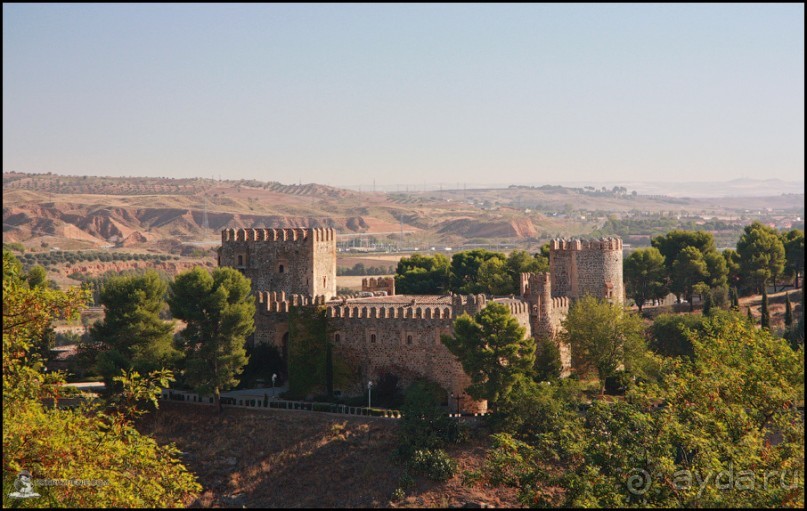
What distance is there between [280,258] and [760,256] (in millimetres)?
32531

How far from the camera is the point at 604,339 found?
1730 inches

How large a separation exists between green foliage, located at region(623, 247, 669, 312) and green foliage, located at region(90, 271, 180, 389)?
97.6ft

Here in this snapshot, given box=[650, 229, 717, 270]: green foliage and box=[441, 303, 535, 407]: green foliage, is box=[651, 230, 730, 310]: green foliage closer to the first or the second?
box=[650, 229, 717, 270]: green foliage

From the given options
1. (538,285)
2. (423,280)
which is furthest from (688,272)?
(538,285)

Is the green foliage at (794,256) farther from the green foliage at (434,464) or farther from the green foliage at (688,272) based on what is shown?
the green foliage at (434,464)

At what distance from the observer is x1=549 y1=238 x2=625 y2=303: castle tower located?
5059 centimetres

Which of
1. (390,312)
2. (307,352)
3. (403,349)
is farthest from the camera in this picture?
(307,352)

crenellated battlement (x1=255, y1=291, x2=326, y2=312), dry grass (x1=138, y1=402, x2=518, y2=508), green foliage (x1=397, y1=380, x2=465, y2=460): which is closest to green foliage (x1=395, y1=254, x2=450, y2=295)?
crenellated battlement (x1=255, y1=291, x2=326, y2=312)

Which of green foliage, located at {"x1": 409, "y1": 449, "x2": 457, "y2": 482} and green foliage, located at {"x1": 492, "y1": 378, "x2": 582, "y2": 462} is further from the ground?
green foliage, located at {"x1": 492, "y1": 378, "x2": 582, "y2": 462}

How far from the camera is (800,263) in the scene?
67125mm

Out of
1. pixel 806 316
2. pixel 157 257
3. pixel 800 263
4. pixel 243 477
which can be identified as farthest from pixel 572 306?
pixel 157 257

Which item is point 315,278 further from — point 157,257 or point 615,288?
point 157,257

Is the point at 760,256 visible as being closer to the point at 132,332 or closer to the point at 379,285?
the point at 379,285

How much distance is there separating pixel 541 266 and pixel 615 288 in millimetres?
5061
